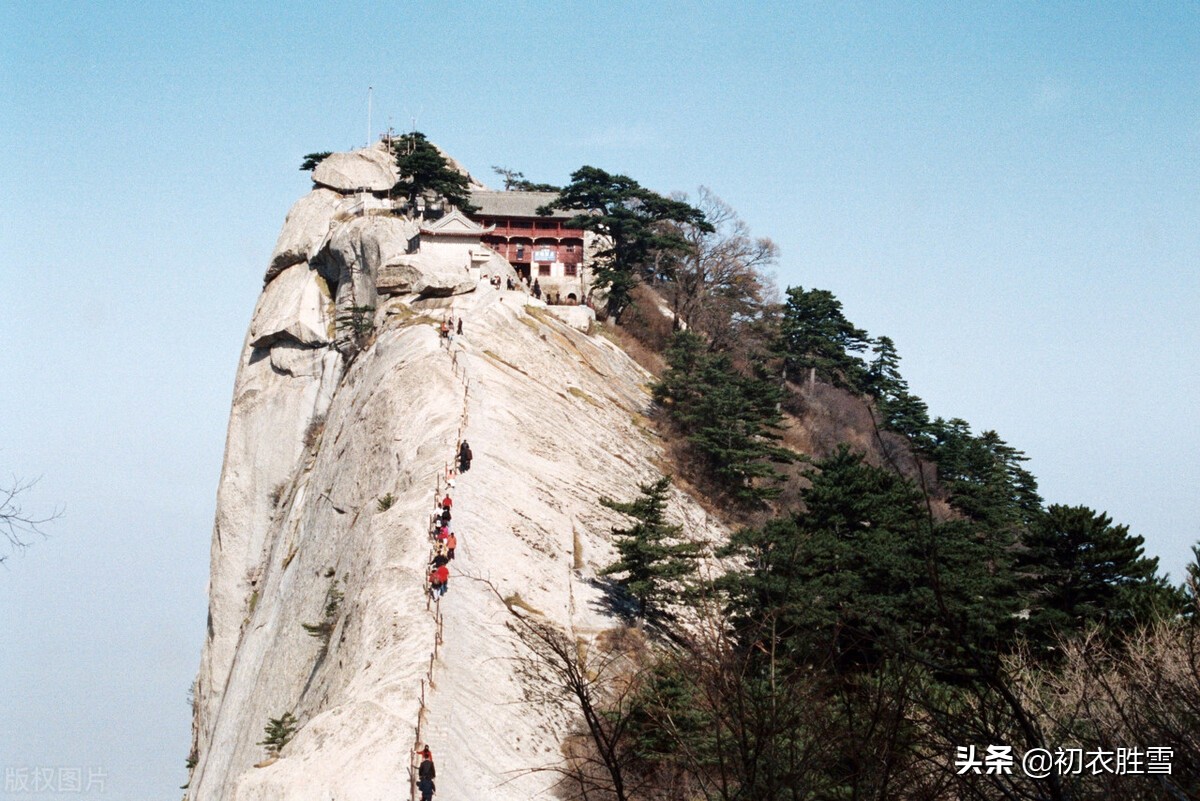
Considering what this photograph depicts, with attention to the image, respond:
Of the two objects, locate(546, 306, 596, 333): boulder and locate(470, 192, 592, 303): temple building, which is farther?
locate(470, 192, 592, 303): temple building

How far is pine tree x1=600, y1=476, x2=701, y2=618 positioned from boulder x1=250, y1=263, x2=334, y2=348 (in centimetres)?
3479

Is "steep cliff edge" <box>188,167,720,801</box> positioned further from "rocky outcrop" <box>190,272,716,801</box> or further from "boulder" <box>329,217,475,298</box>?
"boulder" <box>329,217,475,298</box>

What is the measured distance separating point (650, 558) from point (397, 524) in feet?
22.7

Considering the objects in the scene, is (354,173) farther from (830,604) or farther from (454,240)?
(830,604)

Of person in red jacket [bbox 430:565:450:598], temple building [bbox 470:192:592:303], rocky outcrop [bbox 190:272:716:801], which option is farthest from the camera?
temple building [bbox 470:192:592:303]

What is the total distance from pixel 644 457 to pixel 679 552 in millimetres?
16699

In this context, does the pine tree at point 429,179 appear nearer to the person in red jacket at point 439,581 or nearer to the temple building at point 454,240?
the temple building at point 454,240

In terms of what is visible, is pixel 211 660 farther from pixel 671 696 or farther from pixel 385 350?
pixel 671 696

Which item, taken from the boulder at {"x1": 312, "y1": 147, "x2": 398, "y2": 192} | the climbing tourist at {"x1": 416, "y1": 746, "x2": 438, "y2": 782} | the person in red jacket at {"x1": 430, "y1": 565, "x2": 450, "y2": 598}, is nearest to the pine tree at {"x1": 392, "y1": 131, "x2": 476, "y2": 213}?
the boulder at {"x1": 312, "y1": 147, "x2": 398, "y2": 192}

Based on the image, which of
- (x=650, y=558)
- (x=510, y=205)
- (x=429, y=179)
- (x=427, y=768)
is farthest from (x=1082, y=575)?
(x=510, y=205)

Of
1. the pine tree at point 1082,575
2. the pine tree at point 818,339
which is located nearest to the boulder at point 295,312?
the pine tree at point 818,339

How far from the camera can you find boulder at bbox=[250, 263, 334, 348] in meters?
60.7

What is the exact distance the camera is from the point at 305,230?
6669 centimetres

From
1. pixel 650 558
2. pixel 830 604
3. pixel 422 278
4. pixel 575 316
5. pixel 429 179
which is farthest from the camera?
pixel 429 179
